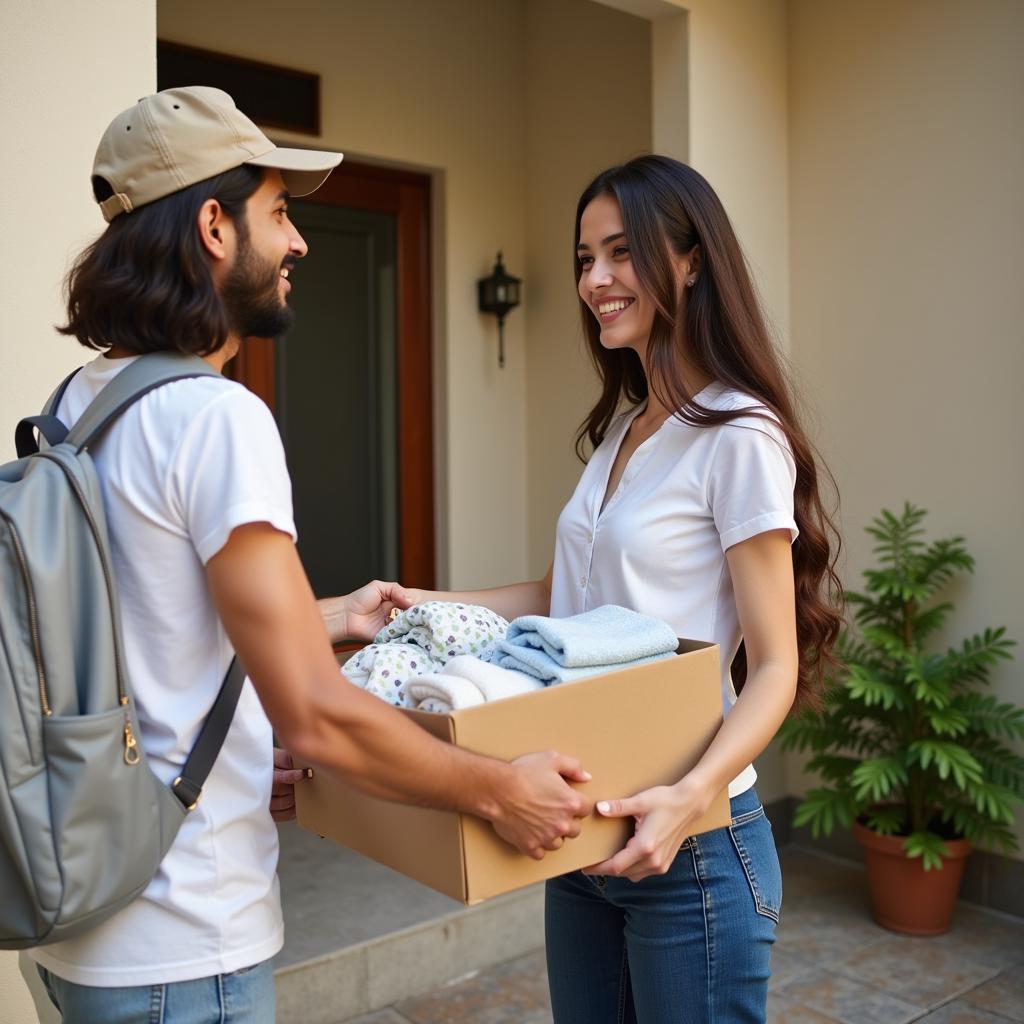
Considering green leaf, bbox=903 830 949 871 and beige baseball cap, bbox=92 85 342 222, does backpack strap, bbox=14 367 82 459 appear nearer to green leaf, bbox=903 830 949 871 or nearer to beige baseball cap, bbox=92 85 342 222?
beige baseball cap, bbox=92 85 342 222

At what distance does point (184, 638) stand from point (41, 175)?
4.63ft

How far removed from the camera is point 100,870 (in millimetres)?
965

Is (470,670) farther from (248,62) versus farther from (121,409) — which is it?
(248,62)

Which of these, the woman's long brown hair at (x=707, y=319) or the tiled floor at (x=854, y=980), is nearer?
the woman's long brown hair at (x=707, y=319)

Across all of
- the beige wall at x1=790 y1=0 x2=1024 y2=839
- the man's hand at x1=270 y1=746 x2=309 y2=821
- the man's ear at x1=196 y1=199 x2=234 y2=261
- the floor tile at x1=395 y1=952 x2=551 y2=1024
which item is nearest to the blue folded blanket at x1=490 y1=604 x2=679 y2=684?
the man's hand at x1=270 y1=746 x2=309 y2=821

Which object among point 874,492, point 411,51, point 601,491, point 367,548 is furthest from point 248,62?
point 601,491

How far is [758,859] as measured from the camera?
142 centimetres

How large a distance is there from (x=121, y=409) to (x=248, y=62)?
3.15 m

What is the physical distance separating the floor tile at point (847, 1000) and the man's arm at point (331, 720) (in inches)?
81.8

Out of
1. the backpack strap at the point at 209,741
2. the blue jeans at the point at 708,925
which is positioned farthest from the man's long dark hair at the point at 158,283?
the blue jeans at the point at 708,925

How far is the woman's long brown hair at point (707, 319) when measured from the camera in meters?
1.51

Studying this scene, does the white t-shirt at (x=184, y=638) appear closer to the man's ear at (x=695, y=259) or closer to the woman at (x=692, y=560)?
the woman at (x=692, y=560)

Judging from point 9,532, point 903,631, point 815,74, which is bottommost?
point 903,631

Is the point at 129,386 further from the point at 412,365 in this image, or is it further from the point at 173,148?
the point at 412,365
